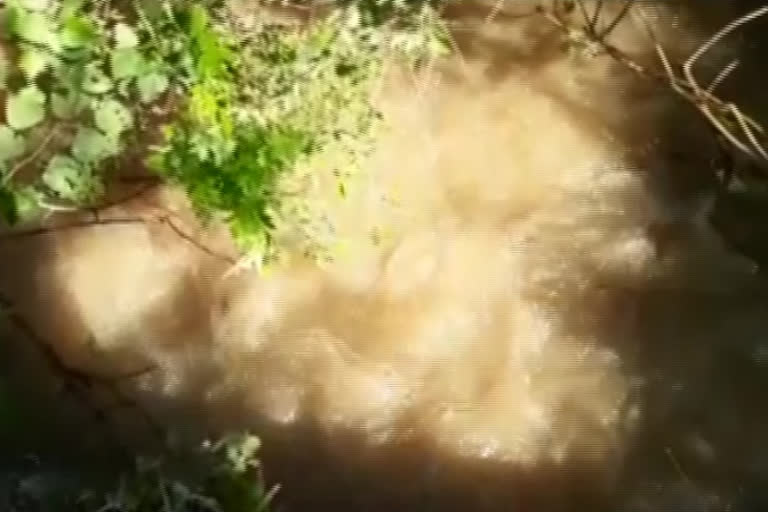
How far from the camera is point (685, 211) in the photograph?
1361mm

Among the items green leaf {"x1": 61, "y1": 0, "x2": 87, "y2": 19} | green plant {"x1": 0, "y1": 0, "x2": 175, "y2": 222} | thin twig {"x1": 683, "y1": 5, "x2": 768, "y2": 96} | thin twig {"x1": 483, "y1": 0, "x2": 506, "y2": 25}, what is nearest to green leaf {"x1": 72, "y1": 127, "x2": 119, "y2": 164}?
green plant {"x1": 0, "y1": 0, "x2": 175, "y2": 222}

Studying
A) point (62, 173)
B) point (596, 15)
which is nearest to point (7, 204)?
point (62, 173)

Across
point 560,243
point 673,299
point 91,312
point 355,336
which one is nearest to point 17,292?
point 91,312

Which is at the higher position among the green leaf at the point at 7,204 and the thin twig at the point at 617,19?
the thin twig at the point at 617,19

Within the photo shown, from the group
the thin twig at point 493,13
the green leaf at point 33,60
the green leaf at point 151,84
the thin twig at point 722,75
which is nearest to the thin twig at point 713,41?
the thin twig at point 722,75

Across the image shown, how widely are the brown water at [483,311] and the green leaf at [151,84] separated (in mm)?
223

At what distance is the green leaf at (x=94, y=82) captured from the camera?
111 cm

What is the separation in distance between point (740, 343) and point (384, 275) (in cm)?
40

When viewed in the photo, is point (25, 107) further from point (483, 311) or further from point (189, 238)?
point (483, 311)

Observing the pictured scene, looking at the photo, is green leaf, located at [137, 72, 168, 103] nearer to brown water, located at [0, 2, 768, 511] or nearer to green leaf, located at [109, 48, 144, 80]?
green leaf, located at [109, 48, 144, 80]

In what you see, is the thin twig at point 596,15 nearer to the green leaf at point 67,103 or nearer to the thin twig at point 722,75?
the thin twig at point 722,75

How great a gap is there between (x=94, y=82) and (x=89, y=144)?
0.06 m

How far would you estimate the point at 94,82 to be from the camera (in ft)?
3.66

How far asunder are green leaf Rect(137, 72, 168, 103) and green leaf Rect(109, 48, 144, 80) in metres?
0.01
